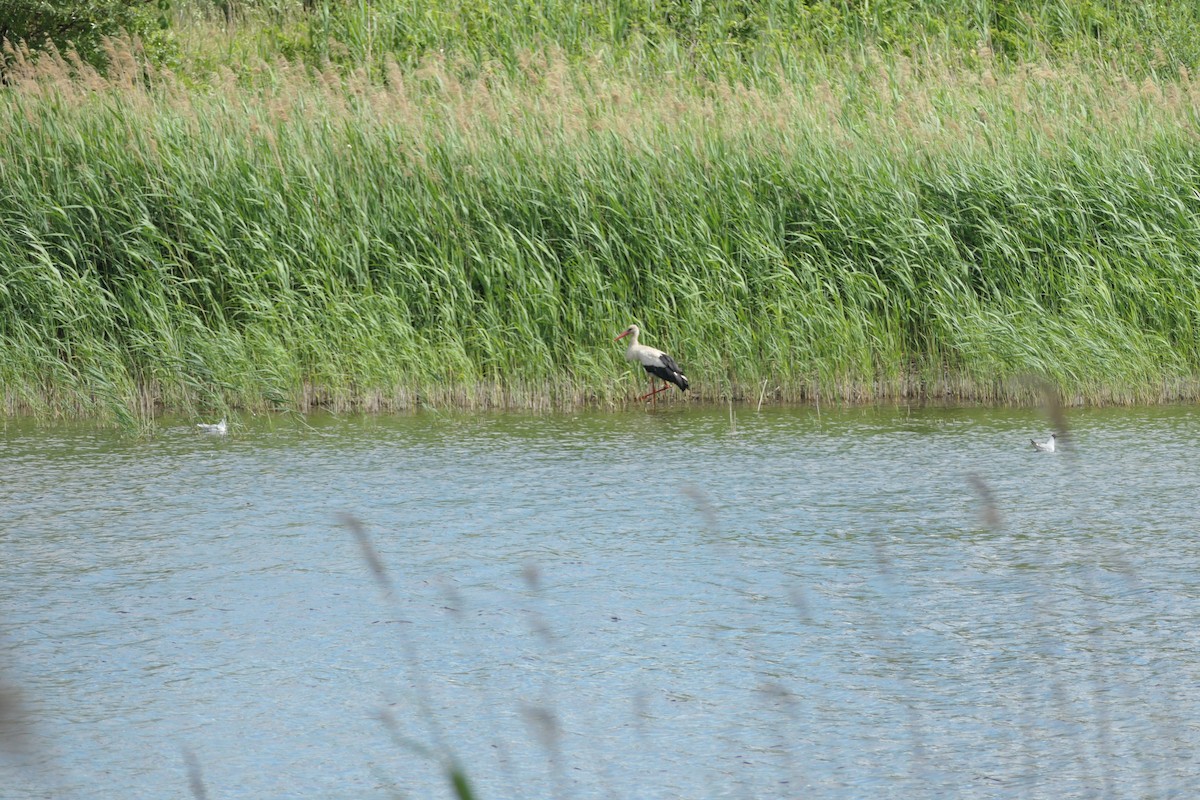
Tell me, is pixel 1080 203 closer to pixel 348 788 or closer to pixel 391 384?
pixel 391 384

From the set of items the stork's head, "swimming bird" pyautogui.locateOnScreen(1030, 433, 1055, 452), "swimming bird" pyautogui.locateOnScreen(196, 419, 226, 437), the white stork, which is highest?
the stork's head

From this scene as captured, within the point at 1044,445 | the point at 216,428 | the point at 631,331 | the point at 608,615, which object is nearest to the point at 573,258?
the point at 631,331

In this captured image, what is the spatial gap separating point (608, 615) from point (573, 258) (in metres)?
5.50

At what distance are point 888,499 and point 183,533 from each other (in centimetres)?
348

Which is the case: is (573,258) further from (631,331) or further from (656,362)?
(656,362)

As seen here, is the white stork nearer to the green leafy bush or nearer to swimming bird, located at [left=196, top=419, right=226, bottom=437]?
swimming bird, located at [left=196, top=419, right=226, bottom=437]

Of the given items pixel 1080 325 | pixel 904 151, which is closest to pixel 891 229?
pixel 904 151

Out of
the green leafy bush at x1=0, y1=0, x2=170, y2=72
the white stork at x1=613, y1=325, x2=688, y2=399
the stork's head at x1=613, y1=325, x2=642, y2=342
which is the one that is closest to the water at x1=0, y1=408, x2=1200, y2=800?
the white stork at x1=613, y1=325, x2=688, y2=399

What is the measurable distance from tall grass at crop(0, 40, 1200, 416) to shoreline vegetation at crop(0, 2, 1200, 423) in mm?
24

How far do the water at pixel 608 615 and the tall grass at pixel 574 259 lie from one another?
122 centimetres

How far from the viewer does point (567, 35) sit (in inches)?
719

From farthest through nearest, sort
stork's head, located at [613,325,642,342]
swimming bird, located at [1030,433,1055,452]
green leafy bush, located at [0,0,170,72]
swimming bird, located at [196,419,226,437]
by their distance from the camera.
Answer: green leafy bush, located at [0,0,170,72] < stork's head, located at [613,325,642,342] < swimming bird, located at [196,419,226,437] < swimming bird, located at [1030,433,1055,452]

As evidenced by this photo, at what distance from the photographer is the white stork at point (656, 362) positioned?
10.4m

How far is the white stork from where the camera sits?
34.0 ft
